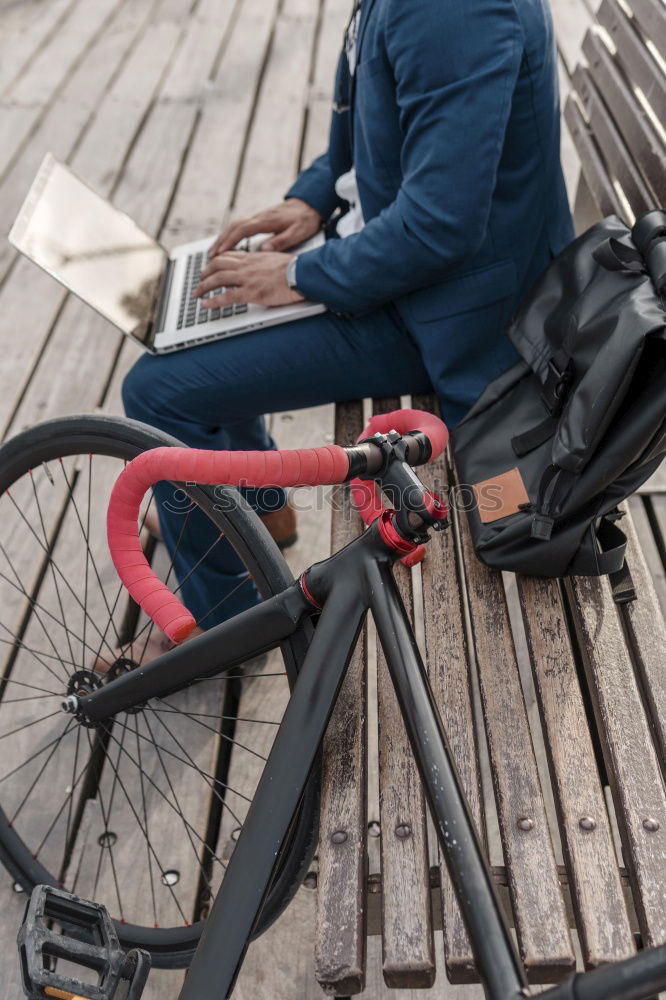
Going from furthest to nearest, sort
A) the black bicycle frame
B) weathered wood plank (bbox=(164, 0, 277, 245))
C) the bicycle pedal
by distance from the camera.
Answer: weathered wood plank (bbox=(164, 0, 277, 245))
the bicycle pedal
the black bicycle frame

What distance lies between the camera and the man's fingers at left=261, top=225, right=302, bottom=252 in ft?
5.51

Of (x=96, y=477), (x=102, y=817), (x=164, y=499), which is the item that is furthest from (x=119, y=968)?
(x=96, y=477)

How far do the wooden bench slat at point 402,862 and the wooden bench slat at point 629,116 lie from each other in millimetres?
952

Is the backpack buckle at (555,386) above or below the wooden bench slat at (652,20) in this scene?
below

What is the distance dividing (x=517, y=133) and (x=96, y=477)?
1.27 metres

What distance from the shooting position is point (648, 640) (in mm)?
1175

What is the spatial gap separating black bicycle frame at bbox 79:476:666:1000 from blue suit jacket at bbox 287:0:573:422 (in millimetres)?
510

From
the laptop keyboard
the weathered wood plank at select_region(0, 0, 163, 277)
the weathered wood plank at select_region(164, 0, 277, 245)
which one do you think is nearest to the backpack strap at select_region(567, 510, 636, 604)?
the laptop keyboard

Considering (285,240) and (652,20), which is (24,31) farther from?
(652,20)

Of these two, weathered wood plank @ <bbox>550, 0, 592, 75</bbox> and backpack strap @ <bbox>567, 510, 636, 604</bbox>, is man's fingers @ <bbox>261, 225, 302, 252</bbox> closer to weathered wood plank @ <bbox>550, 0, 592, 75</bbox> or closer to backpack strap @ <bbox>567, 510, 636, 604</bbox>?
backpack strap @ <bbox>567, 510, 636, 604</bbox>

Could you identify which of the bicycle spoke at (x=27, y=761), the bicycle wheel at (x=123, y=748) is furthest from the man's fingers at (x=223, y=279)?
the bicycle spoke at (x=27, y=761)

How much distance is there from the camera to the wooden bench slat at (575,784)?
0.93 m

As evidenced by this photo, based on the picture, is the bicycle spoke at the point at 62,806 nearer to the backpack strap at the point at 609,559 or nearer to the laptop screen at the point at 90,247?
the laptop screen at the point at 90,247

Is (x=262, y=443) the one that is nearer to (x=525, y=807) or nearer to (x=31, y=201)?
(x=31, y=201)
